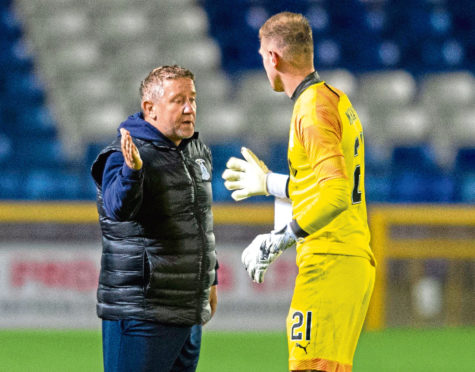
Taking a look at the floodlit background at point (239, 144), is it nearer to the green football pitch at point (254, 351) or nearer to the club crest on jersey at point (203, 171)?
the green football pitch at point (254, 351)

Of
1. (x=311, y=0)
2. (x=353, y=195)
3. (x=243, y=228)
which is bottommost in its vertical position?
(x=243, y=228)

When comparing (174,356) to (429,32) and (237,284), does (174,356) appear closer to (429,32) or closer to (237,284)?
(237,284)

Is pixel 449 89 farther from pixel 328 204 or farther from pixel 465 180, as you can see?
pixel 328 204

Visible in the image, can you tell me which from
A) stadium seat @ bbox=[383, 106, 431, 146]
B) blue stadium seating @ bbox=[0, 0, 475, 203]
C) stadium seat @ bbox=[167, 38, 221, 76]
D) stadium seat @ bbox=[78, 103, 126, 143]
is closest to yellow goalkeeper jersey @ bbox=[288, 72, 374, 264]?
blue stadium seating @ bbox=[0, 0, 475, 203]

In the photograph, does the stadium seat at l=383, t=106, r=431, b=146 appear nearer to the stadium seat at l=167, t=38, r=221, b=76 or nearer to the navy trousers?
the stadium seat at l=167, t=38, r=221, b=76

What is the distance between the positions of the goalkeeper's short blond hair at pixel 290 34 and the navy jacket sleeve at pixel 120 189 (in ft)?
2.27

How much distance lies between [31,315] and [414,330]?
3.52 meters

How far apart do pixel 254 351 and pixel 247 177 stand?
3859 mm

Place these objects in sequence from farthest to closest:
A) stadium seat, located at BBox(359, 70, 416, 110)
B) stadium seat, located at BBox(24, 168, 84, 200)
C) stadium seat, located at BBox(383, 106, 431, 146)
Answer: stadium seat, located at BBox(359, 70, 416, 110) → stadium seat, located at BBox(383, 106, 431, 146) → stadium seat, located at BBox(24, 168, 84, 200)

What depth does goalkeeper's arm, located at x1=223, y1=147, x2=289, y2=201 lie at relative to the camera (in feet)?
11.5

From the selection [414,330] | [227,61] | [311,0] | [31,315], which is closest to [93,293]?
[31,315]

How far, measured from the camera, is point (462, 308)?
8570mm

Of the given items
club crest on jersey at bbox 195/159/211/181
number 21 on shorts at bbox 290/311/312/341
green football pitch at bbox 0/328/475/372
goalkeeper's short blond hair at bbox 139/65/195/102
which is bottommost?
green football pitch at bbox 0/328/475/372

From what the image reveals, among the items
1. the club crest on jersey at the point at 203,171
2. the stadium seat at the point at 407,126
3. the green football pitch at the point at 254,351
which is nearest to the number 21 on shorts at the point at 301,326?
the club crest on jersey at the point at 203,171
